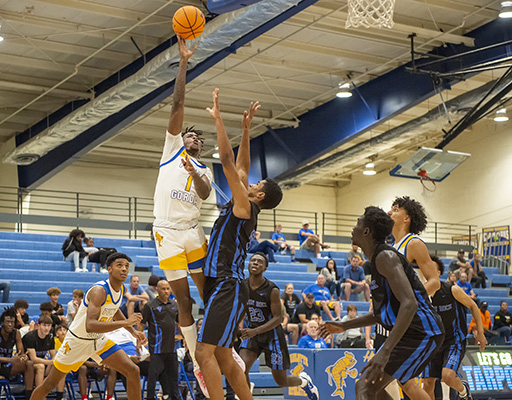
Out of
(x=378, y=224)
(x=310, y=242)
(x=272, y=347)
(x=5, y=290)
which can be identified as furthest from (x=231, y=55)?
(x=378, y=224)

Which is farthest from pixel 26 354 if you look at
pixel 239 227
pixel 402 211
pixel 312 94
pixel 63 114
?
pixel 312 94

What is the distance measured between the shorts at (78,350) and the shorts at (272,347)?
2.10 meters

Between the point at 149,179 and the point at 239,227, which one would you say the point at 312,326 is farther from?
the point at 149,179

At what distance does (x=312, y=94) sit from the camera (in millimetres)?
21891

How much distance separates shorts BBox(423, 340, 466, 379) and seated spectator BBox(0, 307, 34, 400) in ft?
19.7

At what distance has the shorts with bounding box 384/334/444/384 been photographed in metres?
4.89

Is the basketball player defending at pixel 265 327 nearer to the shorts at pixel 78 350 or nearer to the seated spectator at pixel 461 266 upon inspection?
the shorts at pixel 78 350

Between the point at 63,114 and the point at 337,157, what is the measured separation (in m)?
8.41

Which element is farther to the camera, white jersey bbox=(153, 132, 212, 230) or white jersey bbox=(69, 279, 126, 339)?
white jersey bbox=(69, 279, 126, 339)

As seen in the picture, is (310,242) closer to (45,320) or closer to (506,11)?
(506,11)

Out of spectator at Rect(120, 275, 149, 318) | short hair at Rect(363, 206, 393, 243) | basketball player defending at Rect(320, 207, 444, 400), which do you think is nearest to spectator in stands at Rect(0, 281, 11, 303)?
spectator at Rect(120, 275, 149, 318)

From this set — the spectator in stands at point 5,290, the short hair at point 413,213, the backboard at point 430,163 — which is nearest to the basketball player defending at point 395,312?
the short hair at point 413,213

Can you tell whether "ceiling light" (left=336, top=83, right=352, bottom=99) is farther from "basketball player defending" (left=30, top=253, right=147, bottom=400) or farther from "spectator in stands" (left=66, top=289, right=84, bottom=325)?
"basketball player defending" (left=30, top=253, right=147, bottom=400)

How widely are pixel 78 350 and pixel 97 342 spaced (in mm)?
197
